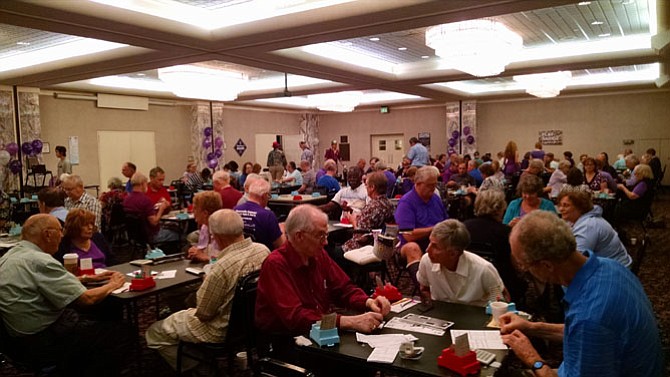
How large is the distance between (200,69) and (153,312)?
5.97m

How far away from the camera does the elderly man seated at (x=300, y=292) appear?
248 centimetres

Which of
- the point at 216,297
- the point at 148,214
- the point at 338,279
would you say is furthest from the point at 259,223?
the point at 148,214

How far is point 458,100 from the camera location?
52.6ft

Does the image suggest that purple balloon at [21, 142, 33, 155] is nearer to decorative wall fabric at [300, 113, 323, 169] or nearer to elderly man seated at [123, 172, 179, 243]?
elderly man seated at [123, 172, 179, 243]

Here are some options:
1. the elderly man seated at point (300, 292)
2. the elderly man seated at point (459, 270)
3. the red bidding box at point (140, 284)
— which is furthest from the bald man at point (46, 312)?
the elderly man seated at point (459, 270)

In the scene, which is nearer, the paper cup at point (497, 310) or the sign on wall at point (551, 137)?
the paper cup at point (497, 310)

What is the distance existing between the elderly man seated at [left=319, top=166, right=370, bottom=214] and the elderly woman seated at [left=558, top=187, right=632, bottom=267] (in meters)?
2.81

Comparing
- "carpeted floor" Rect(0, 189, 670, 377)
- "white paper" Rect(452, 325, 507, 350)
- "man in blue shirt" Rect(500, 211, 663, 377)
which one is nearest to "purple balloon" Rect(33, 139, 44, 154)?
"carpeted floor" Rect(0, 189, 670, 377)

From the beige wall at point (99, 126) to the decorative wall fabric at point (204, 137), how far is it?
245mm

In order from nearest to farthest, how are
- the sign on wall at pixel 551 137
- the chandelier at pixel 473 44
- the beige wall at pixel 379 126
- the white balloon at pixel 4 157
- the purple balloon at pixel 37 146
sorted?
the chandelier at pixel 473 44
the white balloon at pixel 4 157
the purple balloon at pixel 37 146
the sign on wall at pixel 551 137
the beige wall at pixel 379 126

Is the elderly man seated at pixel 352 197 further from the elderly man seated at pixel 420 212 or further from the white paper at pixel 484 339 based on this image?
the white paper at pixel 484 339

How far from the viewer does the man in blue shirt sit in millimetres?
1639

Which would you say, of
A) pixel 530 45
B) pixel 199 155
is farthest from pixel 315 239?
pixel 199 155

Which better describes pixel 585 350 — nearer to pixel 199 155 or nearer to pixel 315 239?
pixel 315 239
